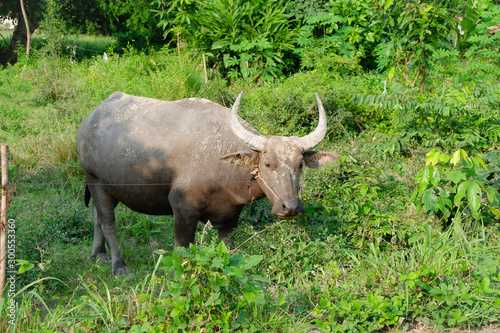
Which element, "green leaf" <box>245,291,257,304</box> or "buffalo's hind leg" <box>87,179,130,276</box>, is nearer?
"green leaf" <box>245,291,257,304</box>

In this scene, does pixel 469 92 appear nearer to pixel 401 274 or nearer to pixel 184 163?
pixel 401 274

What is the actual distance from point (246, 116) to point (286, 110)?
619 mm

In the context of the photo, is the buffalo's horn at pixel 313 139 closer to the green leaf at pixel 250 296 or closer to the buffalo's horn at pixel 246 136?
the buffalo's horn at pixel 246 136

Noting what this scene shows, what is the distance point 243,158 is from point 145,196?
1049 millimetres

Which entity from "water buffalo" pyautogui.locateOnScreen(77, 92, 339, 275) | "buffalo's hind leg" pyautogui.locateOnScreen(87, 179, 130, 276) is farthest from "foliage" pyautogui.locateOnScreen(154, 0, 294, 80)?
"buffalo's hind leg" pyautogui.locateOnScreen(87, 179, 130, 276)

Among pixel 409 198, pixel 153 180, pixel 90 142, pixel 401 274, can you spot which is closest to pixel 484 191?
pixel 409 198

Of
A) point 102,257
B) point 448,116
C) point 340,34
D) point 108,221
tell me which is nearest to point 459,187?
point 448,116

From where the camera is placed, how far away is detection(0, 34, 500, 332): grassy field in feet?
10.5

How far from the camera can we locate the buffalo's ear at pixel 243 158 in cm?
402

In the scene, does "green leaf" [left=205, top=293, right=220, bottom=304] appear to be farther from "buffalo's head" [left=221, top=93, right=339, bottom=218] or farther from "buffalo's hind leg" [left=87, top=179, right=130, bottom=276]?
"buffalo's hind leg" [left=87, top=179, right=130, bottom=276]

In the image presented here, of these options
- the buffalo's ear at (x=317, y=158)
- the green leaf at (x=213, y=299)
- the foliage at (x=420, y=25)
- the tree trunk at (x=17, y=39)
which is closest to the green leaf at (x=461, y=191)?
the buffalo's ear at (x=317, y=158)

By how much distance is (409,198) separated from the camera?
4789 mm

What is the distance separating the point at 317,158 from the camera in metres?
4.18

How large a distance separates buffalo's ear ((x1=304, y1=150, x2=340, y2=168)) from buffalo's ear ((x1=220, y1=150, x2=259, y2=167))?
42 cm
